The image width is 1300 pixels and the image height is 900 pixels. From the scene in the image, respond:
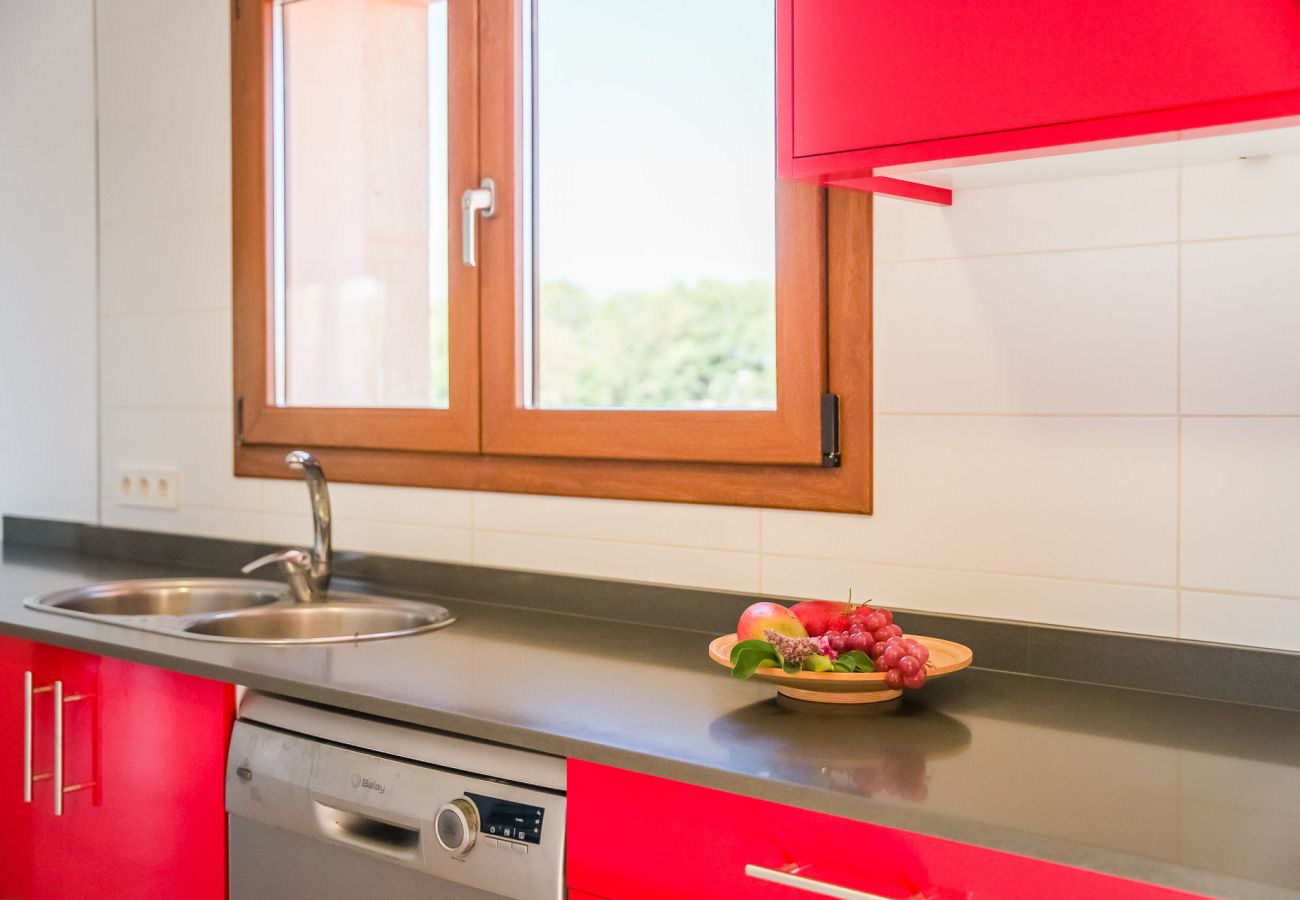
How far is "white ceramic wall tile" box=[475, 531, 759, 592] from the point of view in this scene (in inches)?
71.7

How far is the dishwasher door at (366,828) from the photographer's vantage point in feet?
4.19

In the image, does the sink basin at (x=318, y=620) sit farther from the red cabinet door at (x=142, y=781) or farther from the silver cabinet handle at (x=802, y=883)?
the silver cabinet handle at (x=802, y=883)

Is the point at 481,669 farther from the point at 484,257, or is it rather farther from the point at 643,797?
the point at 484,257

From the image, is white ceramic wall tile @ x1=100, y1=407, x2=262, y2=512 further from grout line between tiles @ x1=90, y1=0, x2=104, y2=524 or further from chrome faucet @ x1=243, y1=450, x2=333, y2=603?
chrome faucet @ x1=243, y1=450, x2=333, y2=603

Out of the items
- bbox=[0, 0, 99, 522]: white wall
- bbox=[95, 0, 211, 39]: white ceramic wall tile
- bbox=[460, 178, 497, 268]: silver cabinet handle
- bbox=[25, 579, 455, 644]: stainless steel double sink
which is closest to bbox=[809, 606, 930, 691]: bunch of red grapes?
bbox=[25, 579, 455, 644]: stainless steel double sink

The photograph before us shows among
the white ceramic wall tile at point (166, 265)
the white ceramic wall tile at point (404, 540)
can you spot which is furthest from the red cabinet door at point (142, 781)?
the white ceramic wall tile at point (166, 265)

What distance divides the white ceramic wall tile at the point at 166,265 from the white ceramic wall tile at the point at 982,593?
1453 mm

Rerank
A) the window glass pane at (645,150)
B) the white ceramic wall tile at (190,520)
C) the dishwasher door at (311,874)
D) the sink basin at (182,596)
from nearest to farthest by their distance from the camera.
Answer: the dishwasher door at (311,874) → the window glass pane at (645,150) → the sink basin at (182,596) → the white ceramic wall tile at (190,520)

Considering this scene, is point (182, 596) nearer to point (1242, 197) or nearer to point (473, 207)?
point (473, 207)

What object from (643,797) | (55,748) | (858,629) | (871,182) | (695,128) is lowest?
(55,748)

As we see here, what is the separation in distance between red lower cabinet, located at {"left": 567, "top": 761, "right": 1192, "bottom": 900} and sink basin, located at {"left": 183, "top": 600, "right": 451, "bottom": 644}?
33.4 inches

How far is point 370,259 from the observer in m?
2.43

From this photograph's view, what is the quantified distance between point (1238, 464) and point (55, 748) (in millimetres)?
1724

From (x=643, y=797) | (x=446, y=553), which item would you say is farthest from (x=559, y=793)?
(x=446, y=553)
